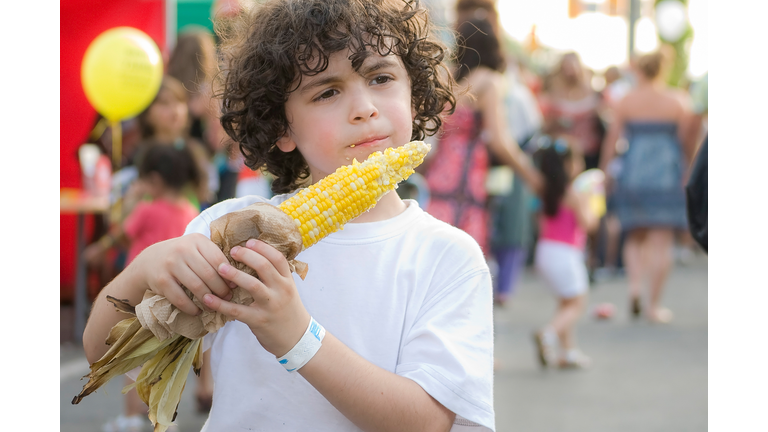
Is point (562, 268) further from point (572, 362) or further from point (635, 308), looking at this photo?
point (635, 308)

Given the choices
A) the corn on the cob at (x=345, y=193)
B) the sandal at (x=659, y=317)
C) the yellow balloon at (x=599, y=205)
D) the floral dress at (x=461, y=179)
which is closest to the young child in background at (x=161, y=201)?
the floral dress at (x=461, y=179)

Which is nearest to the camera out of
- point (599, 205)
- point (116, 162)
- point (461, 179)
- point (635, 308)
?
point (461, 179)

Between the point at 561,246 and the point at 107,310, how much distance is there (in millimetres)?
4050

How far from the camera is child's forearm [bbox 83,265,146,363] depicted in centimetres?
121

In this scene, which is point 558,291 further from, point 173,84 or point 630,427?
point 173,84

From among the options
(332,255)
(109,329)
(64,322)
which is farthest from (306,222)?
(64,322)

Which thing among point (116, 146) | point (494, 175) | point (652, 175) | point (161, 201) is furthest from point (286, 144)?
point (652, 175)

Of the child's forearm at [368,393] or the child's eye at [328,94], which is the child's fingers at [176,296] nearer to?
the child's forearm at [368,393]

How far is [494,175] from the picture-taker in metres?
4.80

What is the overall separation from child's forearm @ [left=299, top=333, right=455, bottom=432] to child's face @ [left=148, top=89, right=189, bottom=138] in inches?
141

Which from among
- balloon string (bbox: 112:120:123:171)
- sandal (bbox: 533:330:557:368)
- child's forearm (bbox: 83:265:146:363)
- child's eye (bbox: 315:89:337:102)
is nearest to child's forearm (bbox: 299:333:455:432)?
child's forearm (bbox: 83:265:146:363)

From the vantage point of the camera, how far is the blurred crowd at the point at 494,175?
3949 mm

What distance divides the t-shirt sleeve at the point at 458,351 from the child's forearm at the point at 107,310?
0.50m

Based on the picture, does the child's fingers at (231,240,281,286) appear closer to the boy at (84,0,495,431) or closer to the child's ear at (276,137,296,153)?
the boy at (84,0,495,431)
